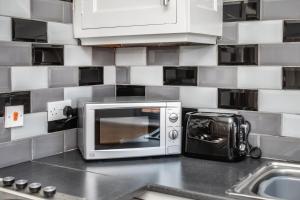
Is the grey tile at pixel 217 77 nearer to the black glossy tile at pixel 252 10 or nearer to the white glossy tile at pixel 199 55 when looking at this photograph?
the white glossy tile at pixel 199 55

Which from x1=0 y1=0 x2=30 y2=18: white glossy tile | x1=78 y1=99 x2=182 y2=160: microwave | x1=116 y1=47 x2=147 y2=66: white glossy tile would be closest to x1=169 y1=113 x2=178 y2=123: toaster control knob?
x1=78 y1=99 x2=182 y2=160: microwave

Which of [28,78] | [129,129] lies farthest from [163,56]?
[28,78]

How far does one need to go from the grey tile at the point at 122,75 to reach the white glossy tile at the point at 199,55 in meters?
0.33

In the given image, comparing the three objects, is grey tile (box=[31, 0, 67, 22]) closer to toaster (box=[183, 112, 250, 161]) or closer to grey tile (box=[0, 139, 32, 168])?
grey tile (box=[0, 139, 32, 168])

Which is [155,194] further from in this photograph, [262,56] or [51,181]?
[262,56]

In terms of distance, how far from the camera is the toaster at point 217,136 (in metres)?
1.66

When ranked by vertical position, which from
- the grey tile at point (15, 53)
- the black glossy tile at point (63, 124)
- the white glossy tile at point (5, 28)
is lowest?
the black glossy tile at point (63, 124)

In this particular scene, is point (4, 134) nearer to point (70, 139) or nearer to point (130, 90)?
point (70, 139)

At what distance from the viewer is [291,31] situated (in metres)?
1.67

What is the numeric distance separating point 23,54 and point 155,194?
828mm

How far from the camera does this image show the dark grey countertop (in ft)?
4.33

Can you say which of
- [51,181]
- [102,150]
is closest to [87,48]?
[102,150]

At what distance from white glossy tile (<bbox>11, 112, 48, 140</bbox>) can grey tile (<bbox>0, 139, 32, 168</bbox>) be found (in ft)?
0.10

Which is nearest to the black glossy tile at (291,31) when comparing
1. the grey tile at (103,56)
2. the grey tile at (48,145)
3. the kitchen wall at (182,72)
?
the kitchen wall at (182,72)
